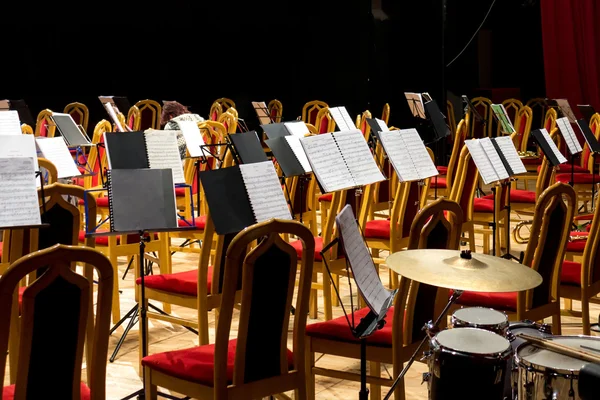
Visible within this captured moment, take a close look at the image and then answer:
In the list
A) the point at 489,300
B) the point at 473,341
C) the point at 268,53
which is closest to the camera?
the point at 473,341

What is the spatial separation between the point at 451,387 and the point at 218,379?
2.43ft

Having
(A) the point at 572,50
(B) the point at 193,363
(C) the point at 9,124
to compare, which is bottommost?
(B) the point at 193,363

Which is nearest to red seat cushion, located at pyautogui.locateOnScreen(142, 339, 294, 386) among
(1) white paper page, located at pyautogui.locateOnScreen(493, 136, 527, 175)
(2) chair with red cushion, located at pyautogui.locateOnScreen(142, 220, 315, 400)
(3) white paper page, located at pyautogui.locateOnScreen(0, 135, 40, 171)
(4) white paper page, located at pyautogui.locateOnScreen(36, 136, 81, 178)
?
(2) chair with red cushion, located at pyautogui.locateOnScreen(142, 220, 315, 400)

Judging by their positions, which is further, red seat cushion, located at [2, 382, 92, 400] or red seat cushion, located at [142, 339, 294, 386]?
red seat cushion, located at [142, 339, 294, 386]

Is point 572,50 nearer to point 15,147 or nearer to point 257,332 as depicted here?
point 15,147

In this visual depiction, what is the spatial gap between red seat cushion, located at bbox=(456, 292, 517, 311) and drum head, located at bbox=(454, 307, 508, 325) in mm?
794

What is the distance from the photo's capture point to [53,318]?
1.98 m

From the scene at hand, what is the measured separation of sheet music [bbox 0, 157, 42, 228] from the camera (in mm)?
2588

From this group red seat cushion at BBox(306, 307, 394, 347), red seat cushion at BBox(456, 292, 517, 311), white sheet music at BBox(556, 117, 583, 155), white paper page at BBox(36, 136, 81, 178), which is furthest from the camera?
white sheet music at BBox(556, 117, 583, 155)

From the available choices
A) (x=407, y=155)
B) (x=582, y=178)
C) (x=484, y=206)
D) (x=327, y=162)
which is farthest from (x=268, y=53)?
(x=327, y=162)

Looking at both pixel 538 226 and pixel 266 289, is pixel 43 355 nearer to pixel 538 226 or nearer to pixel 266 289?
pixel 266 289

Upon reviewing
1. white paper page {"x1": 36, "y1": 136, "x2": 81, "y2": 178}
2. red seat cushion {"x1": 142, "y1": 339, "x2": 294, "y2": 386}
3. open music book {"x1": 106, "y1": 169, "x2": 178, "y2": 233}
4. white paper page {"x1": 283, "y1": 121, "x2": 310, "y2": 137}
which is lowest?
red seat cushion {"x1": 142, "y1": 339, "x2": 294, "y2": 386}

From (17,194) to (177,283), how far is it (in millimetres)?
1003

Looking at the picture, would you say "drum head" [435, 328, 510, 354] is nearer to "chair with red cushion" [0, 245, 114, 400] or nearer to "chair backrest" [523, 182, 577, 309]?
"chair with red cushion" [0, 245, 114, 400]
